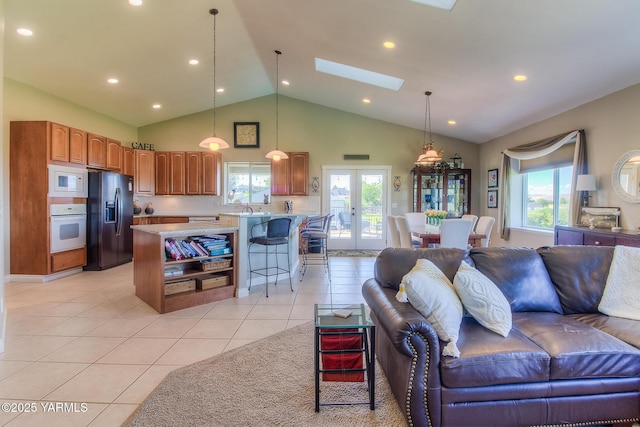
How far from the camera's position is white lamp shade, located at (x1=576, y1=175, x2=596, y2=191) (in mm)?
4102

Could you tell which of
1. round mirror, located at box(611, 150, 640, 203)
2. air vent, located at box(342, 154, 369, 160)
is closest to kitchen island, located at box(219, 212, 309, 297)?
air vent, located at box(342, 154, 369, 160)

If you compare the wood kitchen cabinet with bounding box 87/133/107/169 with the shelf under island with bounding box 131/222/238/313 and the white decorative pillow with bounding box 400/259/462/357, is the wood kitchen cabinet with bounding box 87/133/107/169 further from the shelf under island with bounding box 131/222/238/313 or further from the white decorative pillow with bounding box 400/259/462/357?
the white decorative pillow with bounding box 400/259/462/357

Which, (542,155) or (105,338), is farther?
(542,155)

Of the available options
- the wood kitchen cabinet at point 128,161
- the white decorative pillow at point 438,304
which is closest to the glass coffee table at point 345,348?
the white decorative pillow at point 438,304

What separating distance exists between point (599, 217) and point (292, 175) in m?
5.46

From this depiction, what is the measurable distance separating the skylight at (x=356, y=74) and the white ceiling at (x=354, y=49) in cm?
14

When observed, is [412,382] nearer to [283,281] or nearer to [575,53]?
[283,281]

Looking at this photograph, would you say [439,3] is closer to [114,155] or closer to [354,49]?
[354,49]

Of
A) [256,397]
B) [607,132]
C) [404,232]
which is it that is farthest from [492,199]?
[256,397]

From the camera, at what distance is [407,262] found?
2.30 m

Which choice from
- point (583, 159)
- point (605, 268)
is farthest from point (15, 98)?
point (583, 159)

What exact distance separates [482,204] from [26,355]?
314 inches

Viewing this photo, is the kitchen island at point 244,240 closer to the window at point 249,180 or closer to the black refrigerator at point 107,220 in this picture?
the black refrigerator at point 107,220

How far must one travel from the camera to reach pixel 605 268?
7.42ft
